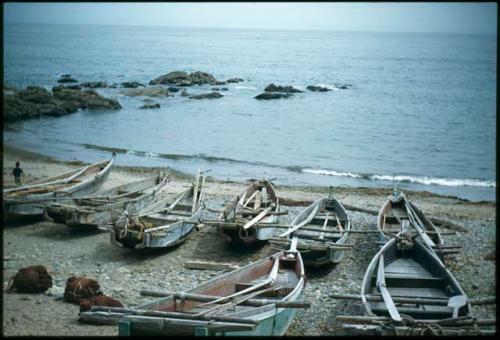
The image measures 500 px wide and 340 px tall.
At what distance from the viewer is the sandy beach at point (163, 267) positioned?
35.1 feet

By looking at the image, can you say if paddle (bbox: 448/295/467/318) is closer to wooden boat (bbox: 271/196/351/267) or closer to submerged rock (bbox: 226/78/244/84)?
wooden boat (bbox: 271/196/351/267)

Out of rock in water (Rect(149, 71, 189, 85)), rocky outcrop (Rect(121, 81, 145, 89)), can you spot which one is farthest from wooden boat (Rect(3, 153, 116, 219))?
rock in water (Rect(149, 71, 189, 85))

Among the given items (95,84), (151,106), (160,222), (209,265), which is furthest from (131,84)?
(209,265)

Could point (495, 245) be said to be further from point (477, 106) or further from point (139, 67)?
point (139, 67)

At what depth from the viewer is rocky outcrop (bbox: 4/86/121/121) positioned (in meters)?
41.0

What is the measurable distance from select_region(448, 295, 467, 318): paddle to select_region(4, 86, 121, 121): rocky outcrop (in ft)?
120

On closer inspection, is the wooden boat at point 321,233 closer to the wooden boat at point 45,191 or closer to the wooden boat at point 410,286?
the wooden boat at point 410,286

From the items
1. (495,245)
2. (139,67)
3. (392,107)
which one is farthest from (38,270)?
(139,67)

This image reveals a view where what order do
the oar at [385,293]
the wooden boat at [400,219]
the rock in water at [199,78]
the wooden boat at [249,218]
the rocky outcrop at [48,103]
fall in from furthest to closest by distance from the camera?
the rock in water at [199,78]
the rocky outcrop at [48,103]
the wooden boat at [400,219]
the wooden boat at [249,218]
the oar at [385,293]

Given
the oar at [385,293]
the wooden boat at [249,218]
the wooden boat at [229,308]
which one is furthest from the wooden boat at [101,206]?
the oar at [385,293]

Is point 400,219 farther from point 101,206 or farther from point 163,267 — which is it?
point 101,206

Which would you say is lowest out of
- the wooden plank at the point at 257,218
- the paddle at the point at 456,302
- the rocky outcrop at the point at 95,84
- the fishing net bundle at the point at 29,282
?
the fishing net bundle at the point at 29,282

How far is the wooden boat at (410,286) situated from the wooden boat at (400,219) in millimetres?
1259

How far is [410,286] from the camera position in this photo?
36.7ft
